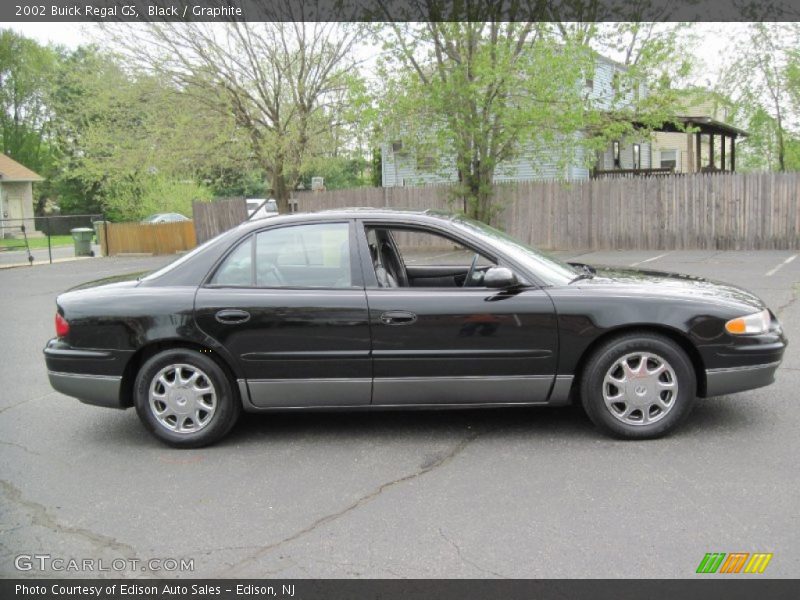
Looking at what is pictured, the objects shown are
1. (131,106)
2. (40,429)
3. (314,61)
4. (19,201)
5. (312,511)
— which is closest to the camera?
(312,511)

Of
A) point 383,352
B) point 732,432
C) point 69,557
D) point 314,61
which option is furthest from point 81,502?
point 314,61

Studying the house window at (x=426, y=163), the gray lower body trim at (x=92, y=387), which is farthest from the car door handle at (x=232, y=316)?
A: the house window at (x=426, y=163)

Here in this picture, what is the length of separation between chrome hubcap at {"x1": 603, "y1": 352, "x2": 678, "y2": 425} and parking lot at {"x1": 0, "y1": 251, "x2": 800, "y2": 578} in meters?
0.21

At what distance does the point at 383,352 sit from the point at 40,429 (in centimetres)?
281

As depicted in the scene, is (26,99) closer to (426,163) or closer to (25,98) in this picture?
(25,98)

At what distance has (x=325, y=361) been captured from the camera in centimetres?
479

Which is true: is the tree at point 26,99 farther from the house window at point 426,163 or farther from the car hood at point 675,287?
the car hood at point 675,287

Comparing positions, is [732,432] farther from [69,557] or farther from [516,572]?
[69,557]

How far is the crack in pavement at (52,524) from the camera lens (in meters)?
3.55

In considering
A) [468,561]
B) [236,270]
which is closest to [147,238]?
[236,270]

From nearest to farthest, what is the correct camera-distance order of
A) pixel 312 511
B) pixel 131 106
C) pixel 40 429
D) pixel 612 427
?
pixel 312 511
pixel 612 427
pixel 40 429
pixel 131 106

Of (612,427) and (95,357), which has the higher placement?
(95,357)
